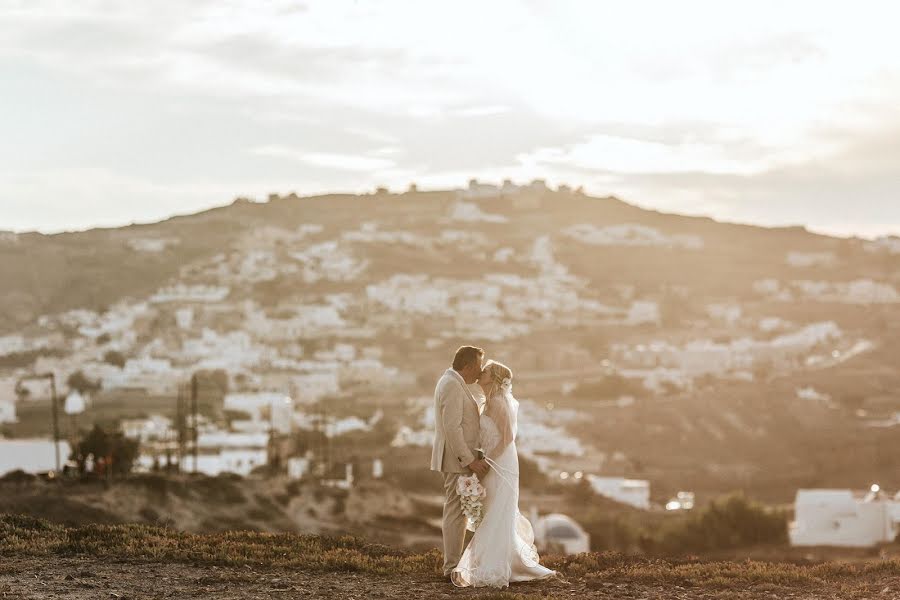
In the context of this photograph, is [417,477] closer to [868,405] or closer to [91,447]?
[91,447]

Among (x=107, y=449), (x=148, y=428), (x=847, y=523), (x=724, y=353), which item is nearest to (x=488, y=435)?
(x=107, y=449)

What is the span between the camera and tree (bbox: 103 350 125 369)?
131500mm

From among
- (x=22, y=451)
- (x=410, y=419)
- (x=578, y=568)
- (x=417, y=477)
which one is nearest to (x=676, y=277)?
(x=410, y=419)

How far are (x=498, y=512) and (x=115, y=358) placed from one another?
126989mm

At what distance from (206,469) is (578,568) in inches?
2280

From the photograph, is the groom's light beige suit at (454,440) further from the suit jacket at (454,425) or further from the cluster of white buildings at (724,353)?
the cluster of white buildings at (724,353)

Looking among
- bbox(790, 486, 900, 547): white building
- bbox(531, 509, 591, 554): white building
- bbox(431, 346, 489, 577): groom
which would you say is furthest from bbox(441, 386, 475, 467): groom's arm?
bbox(790, 486, 900, 547): white building

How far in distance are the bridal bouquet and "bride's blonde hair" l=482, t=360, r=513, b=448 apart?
15.6 inches

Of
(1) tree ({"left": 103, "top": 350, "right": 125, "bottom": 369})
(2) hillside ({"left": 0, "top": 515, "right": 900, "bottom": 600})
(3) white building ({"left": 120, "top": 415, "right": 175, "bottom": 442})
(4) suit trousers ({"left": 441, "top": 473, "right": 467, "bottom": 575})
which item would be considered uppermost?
(1) tree ({"left": 103, "top": 350, "right": 125, "bottom": 369})

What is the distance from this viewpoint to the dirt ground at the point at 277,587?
1078 cm

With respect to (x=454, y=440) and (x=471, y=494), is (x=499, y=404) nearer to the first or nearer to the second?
(x=454, y=440)

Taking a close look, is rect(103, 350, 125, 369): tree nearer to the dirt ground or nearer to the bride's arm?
the dirt ground

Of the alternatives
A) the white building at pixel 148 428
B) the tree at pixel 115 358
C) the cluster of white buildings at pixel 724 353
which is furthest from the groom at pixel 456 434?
the cluster of white buildings at pixel 724 353

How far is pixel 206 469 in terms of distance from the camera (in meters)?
68.4
